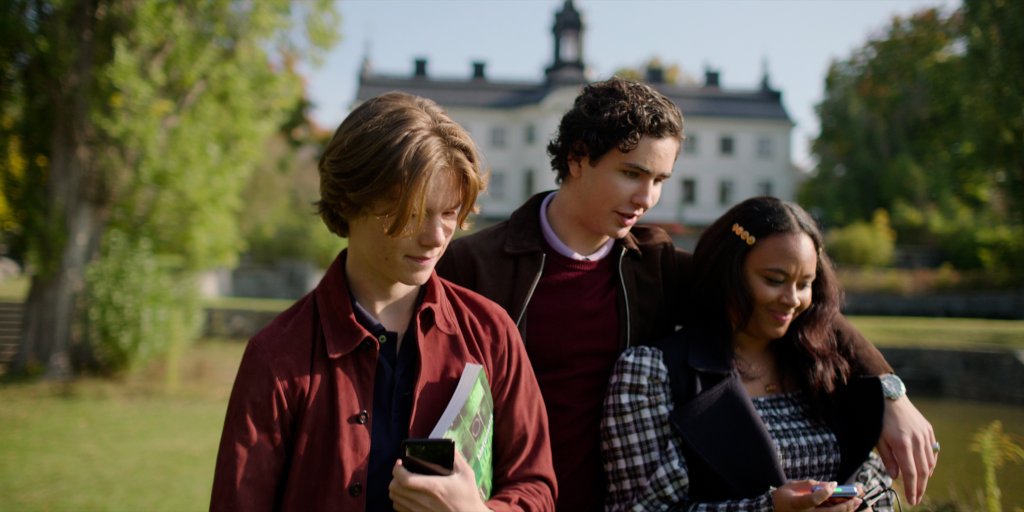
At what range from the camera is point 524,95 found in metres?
44.5

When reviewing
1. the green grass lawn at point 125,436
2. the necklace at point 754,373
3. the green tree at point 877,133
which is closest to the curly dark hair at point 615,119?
the necklace at point 754,373

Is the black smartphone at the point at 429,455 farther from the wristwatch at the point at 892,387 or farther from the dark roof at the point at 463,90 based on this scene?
the dark roof at the point at 463,90

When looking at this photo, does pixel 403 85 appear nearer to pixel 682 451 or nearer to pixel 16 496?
pixel 16 496

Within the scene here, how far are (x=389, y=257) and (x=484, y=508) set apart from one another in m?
0.60

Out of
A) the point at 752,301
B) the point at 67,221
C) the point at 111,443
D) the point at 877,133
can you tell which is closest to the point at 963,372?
the point at 752,301

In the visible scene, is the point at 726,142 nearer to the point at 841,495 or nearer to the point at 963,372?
the point at 963,372

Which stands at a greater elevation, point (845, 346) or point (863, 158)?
point (863, 158)

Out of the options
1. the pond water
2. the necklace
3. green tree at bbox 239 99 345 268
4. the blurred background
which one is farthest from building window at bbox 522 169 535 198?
the necklace

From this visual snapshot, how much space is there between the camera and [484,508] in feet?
5.65

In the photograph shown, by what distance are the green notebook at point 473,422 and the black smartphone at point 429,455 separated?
39 millimetres

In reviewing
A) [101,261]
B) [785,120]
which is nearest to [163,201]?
[101,261]

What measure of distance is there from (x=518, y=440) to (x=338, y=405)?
17.4 inches

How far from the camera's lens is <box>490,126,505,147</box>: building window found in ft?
144

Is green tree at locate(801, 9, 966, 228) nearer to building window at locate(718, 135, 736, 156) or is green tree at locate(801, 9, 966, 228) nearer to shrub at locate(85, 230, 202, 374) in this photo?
building window at locate(718, 135, 736, 156)
